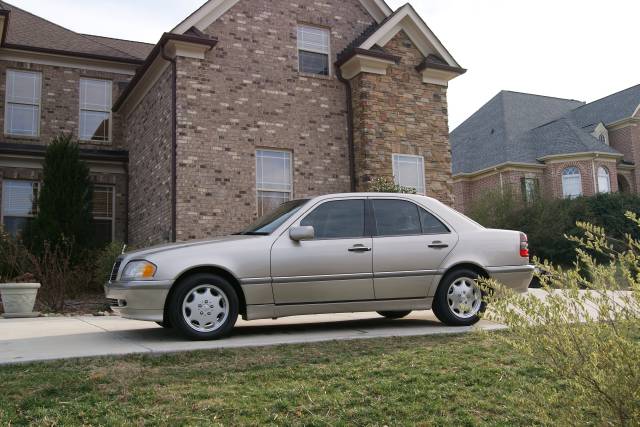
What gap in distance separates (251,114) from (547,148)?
912 inches

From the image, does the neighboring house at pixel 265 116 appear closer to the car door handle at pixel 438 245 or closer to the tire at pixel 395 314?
the tire at pixel 395 314

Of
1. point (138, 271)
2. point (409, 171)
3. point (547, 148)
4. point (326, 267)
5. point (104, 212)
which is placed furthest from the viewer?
point (547, 148)

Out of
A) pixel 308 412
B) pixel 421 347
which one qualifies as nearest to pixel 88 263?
pixel 421 347

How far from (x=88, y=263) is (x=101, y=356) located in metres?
9.87

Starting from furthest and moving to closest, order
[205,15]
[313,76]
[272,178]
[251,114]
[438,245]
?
[313,76] → [272,178] → [251,114] → [205,15] → [438,245]

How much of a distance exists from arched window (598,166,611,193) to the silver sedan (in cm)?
2745

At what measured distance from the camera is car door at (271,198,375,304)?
6.84m

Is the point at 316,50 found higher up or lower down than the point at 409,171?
higher up

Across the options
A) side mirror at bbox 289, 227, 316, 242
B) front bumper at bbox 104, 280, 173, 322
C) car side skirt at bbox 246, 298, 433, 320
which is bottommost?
car side skirt at bbox 246, 298, 433, 320

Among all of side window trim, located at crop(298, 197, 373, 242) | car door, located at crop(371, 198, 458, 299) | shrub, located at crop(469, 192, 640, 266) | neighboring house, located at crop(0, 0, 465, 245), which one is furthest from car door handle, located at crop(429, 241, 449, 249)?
shrub, located at crop(469, 192, 640, 266)

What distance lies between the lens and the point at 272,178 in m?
14.4

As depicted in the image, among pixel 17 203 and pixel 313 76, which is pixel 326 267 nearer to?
pixel 313 76

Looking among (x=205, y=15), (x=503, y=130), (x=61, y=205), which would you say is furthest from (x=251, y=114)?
(x=503, y=130)

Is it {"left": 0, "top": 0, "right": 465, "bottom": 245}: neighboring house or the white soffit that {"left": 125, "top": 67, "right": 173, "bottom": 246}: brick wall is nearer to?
{"left": 0, "top": 0, "right": 465, "bottom": 245}: neighboring house
